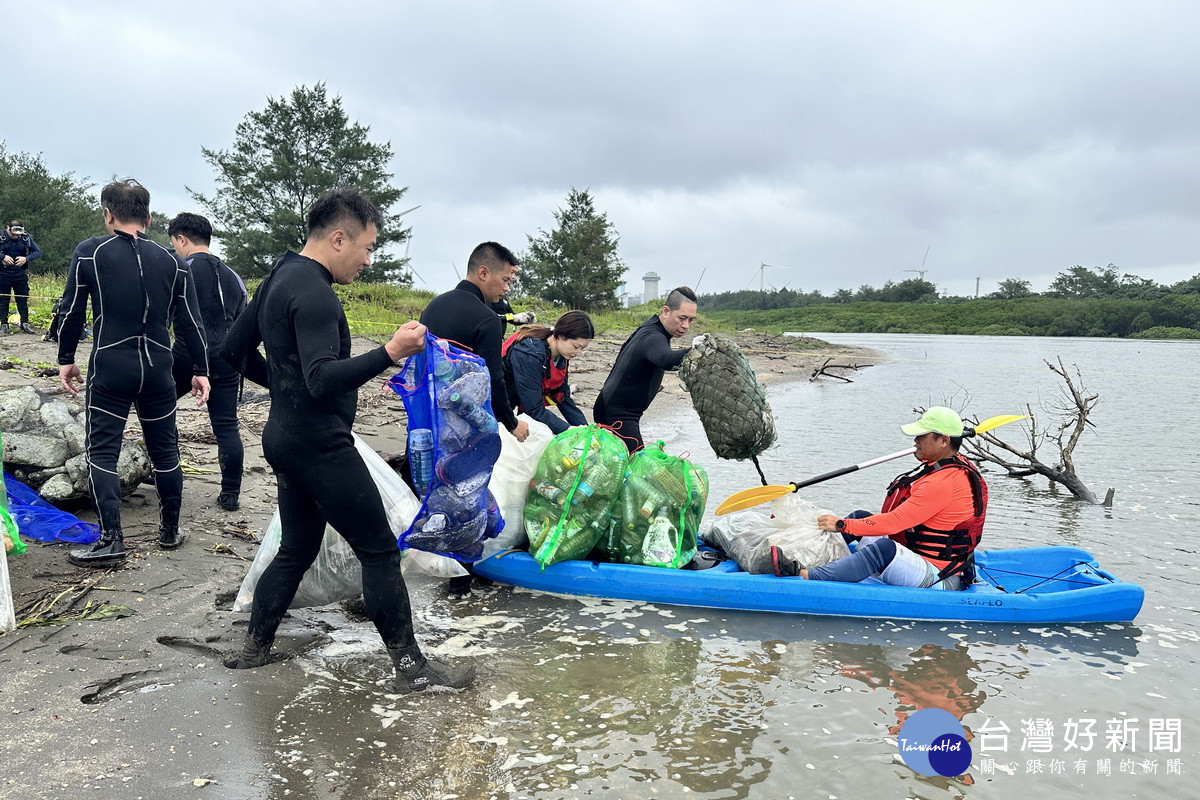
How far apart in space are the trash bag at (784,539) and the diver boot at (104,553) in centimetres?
360

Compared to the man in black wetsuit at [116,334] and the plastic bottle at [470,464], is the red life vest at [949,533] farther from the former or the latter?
the man in black wetsuit at [116,334]

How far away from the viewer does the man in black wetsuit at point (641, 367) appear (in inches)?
223

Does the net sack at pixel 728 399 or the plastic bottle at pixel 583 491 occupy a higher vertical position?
the net sack at pixel 728 399

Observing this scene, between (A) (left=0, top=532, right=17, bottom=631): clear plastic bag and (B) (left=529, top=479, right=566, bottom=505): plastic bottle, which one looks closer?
(A) (left=0, top=532, right=17, bottom=631): clear plastic bag

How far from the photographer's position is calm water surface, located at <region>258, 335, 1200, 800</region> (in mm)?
3039

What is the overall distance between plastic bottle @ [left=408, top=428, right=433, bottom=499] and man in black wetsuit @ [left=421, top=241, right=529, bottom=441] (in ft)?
2.07

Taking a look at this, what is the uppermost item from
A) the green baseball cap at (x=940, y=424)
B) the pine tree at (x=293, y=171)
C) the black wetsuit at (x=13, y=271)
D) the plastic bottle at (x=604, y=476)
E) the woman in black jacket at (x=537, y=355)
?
the pine tree at (x=293, y=171)

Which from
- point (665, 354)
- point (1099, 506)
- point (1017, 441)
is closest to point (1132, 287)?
point (1017, 441)

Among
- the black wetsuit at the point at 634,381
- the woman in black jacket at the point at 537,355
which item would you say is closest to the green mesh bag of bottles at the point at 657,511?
the black wetsuit at the point at 634,381

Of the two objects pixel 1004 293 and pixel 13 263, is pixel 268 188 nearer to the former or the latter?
pixel 13 263

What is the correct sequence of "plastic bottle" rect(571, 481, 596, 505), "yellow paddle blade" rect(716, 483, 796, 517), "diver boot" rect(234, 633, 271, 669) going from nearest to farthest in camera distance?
"diver boot" rect(234, 633, 271, 669) → "plastic bottle" rect(571, 481, 596, 505) → "yellow paddle blade" rect(716, 483, 796, 517)

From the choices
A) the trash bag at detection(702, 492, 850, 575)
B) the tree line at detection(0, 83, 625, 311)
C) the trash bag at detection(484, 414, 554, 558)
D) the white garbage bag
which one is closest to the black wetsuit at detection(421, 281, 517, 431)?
the trash bag at detection(484, 414, 554, 558)

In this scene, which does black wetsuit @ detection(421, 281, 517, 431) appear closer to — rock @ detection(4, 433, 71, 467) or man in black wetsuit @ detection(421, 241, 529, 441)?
man in black wetsuit @ detection(421, 241, 529, 441)

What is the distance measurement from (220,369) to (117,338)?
119 centimetres
